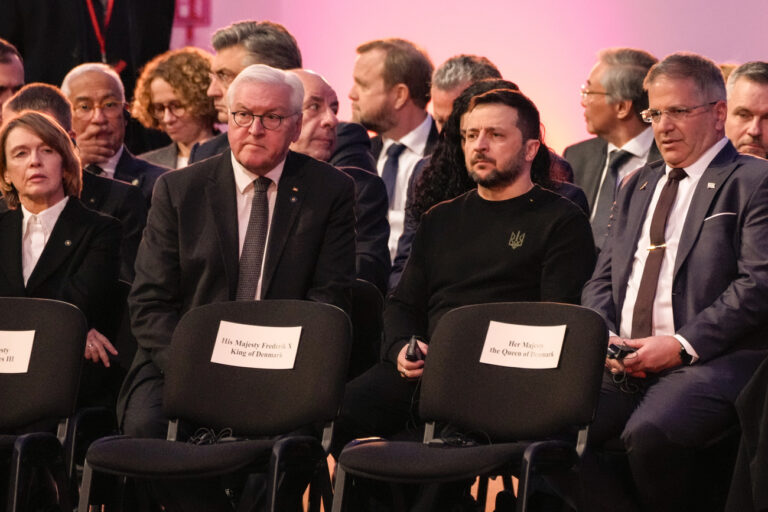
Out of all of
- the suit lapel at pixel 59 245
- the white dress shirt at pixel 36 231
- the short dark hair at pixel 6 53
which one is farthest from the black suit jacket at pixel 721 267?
the short dark hair at pixel 6 53

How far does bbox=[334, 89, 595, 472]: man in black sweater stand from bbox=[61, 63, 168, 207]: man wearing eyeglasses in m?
1.65

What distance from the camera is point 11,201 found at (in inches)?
168

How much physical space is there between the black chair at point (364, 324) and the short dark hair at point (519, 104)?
0.73 meters

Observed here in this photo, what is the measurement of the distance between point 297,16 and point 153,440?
12.7 ft

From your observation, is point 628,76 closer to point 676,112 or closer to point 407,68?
point 407,68

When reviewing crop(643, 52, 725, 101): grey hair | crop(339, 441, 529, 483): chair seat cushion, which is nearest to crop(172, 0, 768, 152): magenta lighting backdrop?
crop(643, 52, 725, 101): grey hair

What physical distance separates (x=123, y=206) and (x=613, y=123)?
2163 millimetres

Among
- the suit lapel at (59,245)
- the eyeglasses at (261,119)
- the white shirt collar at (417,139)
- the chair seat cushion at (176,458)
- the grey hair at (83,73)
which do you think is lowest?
the chair seat cushion at (176,458)

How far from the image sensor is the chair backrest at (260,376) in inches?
132

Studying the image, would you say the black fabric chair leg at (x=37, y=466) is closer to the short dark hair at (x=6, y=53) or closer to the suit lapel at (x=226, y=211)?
the suit lapel at (x=226, y=211)

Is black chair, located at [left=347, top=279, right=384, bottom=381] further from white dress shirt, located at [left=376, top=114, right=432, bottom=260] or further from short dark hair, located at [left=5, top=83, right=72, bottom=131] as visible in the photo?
short dark hair, located at [left=5, top=83, right=72, bottom=131]

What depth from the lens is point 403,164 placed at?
5391mm

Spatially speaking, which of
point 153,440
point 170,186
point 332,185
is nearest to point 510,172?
point 332,185

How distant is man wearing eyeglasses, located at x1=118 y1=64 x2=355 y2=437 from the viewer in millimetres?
3814
